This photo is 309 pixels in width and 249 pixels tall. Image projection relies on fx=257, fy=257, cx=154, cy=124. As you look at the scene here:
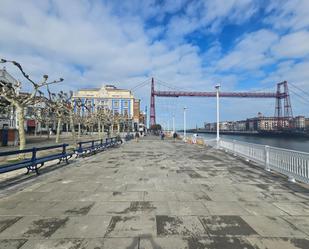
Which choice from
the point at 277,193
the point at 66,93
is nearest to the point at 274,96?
the point at 66,93

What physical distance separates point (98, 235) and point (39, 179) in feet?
17.9

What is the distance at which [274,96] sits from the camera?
340 feet

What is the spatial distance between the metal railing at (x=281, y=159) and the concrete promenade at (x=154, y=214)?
0.48 m

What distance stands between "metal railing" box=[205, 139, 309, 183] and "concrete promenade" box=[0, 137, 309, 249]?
480 millimetres

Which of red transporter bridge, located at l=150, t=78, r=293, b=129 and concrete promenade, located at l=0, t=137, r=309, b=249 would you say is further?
red transporter bridge, located at l=150, t=78, r=293, b=129

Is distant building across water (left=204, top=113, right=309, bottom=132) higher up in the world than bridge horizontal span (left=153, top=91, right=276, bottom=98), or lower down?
lower down

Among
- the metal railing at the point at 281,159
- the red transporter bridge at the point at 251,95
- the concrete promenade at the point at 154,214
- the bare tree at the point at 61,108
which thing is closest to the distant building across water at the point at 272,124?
the red transporter bridge at the point at 251,95

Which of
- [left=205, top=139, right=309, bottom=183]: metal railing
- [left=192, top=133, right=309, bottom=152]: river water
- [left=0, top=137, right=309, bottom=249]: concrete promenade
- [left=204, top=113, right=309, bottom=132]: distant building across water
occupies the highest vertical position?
[left=204, top=113, right=309, bottom=132]: distant building across water

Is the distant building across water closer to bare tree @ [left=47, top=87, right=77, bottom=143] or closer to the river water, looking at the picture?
the river water

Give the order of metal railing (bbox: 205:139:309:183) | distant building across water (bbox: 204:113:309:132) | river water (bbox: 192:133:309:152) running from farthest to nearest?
distant building across water (bbox: 204:113:309:132) < river water (bbox: 192:133:309:152) < metal railing (bbox: 205:139:309:183)

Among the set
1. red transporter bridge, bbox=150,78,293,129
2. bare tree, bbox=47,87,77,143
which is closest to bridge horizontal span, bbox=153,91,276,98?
red transporter bridge, bbox=150,78,293,129

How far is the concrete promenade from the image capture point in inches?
159

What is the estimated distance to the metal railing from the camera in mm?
8209

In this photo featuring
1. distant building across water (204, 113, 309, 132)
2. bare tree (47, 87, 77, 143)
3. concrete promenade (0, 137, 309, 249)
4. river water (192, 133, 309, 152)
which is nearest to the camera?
concrete promenade (0, 137, 309, 249)
